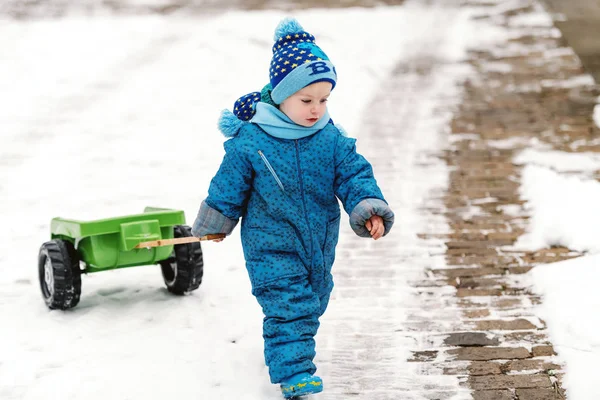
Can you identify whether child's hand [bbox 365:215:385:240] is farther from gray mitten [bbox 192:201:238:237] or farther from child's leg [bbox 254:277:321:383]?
gray mitten [bbox 192:201:238:237]

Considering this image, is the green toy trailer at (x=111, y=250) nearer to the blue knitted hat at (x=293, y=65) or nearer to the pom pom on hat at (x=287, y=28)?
the blue knitted hat at (x=293, y=65)

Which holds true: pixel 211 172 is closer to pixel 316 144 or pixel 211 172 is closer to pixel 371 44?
pixel 316 144

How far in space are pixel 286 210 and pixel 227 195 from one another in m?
0.25

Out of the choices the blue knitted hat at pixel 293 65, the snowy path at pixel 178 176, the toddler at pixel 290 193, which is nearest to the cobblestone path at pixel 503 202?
the snowy path at pixel 178 176

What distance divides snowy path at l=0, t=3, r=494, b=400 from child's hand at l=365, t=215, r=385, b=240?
0.75m

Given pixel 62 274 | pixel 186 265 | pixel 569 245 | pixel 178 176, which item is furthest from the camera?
pixel 178 176

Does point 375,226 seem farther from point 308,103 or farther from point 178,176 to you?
point 178,176

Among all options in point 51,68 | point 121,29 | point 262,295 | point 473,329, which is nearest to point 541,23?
point 121,29

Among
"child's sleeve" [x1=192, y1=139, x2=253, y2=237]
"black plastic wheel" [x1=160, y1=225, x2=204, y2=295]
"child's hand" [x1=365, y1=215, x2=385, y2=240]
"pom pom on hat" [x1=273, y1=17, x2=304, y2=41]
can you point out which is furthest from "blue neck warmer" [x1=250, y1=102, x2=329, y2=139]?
"black plastic wheel" [x1=160, y1=225, x2=204, y2=295]

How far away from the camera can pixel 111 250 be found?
4.69m

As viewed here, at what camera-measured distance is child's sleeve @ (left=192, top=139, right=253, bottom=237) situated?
149 inches

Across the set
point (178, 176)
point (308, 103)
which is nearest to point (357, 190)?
point (308, 103)

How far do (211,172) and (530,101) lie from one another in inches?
135

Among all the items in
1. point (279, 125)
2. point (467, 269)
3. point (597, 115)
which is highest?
point (279, 125)
